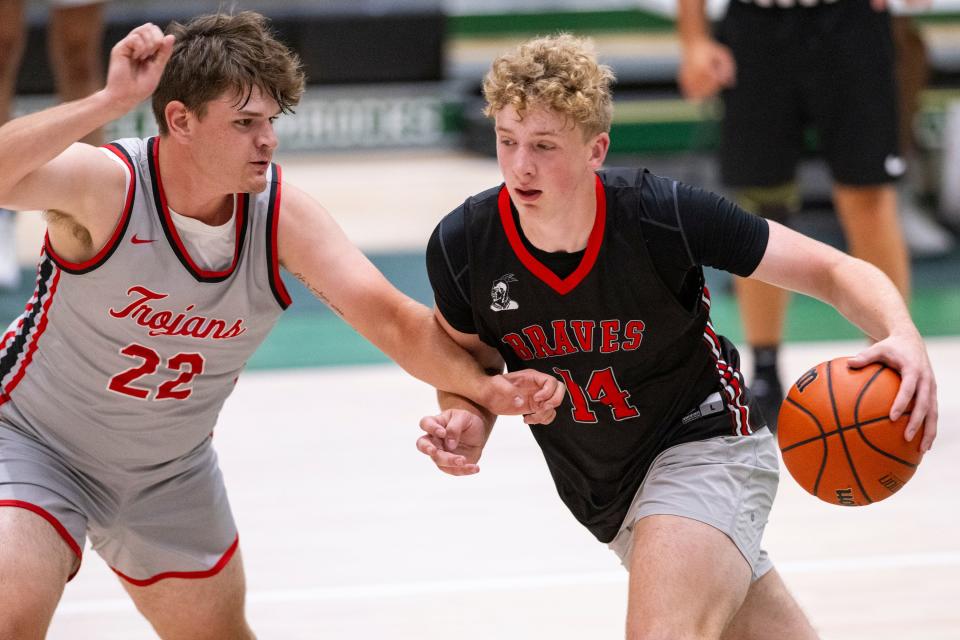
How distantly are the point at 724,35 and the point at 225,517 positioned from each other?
3.24 meters

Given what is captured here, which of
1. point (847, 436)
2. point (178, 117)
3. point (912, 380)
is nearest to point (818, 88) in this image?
point (847, 436)

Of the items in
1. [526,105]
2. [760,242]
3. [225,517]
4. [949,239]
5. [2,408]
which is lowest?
[949,239]

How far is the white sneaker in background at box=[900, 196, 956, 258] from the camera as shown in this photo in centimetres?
874

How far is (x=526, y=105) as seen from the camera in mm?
2941

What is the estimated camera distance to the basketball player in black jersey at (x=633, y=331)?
9.65 feet

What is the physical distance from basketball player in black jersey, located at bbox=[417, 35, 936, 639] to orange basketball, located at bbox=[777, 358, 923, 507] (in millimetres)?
77

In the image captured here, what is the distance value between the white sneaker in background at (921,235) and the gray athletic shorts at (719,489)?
5.87 meters

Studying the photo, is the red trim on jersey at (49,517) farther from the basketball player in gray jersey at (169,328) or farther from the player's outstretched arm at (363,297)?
the player's outstretched arm at (363,297)

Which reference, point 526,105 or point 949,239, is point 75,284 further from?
point 949,239

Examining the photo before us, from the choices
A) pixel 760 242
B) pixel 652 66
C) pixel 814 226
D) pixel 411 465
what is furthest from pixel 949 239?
pixel 760 242

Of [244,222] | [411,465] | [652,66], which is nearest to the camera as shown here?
[244,222]

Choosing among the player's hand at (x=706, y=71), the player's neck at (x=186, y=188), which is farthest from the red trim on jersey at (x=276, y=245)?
the player's hand at (x=706, y=71)

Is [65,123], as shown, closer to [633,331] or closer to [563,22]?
[633,331]

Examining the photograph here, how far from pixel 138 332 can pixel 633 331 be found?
119 centimetres
